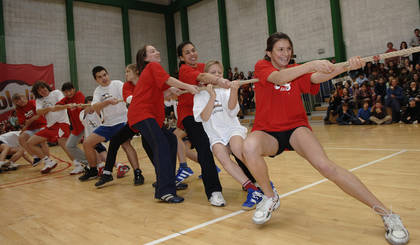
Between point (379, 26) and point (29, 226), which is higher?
point (379, 26)

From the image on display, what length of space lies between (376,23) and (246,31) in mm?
5749

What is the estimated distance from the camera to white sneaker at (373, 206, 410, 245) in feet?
5.88

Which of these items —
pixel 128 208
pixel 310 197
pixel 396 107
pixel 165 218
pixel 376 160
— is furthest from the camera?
pixel 396 107

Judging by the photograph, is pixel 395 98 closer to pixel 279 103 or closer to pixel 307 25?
pixel 307 25

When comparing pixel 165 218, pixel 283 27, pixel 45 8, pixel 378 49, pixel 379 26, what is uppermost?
pixel 45 8

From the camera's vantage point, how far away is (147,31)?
18.4 m

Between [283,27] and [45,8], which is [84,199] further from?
[45,8]

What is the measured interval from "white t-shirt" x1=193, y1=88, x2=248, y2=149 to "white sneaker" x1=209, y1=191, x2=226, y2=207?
445 mm

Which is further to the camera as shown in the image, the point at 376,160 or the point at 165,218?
the point at 376,160

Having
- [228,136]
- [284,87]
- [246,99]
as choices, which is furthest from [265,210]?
[246,99]

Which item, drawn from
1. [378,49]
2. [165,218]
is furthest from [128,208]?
[378,49]

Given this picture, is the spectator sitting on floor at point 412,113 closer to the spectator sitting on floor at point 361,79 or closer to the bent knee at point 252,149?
the spectator sitting on floor at point 361,79

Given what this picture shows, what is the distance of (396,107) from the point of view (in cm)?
888

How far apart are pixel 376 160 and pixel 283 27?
37.5ft
